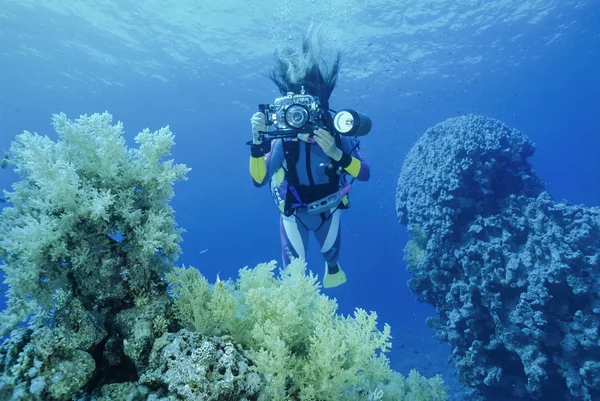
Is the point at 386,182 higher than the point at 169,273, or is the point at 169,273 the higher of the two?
the point at 386,182

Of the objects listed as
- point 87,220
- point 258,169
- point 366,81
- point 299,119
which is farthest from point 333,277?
point 366,81

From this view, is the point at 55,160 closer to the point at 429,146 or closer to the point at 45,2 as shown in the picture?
the point at 429,146

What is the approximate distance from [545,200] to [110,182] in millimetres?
9381

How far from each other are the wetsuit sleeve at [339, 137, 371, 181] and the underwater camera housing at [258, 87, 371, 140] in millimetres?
716

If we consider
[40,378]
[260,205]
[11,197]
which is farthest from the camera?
[260,205]

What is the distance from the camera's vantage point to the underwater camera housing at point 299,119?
184 inches

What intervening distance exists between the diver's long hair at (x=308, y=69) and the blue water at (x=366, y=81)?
846 cm

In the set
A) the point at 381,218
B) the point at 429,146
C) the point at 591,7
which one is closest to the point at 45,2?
the point at 429,146

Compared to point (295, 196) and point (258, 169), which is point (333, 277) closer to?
point (295, 196)

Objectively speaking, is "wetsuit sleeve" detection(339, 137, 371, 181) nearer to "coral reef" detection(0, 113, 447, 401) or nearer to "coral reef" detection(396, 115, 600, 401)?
"coral reef" detection(0, 113, 447, 401)

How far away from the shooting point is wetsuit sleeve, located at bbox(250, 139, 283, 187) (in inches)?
203

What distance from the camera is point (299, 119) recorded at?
474cm

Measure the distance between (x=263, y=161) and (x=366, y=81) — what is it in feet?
92.4

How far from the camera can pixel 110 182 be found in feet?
9.54
